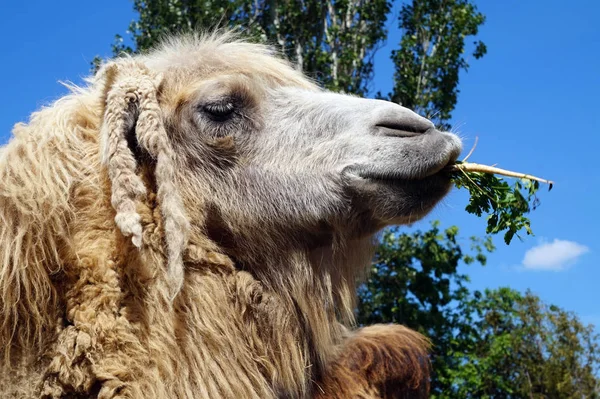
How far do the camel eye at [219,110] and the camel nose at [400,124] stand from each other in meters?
0.70

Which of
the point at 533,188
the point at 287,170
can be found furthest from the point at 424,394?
the point at 287,170

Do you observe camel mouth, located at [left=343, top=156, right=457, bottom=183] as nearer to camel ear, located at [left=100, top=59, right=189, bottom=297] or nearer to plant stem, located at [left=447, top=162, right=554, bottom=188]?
plant stem, located at [left=447, top=162, right=554, bottom=188]

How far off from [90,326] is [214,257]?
2.03 feet

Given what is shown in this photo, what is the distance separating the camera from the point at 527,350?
18.4 meters

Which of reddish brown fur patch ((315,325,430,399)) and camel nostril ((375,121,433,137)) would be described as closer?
camel nostril ((375,121,433,137))

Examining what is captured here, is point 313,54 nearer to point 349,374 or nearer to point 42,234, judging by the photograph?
point 349,374

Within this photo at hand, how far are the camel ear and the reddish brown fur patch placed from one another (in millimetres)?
1861

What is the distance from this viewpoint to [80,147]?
3.21 m

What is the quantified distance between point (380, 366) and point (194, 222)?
8.02 feet

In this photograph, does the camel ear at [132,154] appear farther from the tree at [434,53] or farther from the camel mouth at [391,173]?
the tree at [434,53]

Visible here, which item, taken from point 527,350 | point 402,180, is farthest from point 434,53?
point 402,180

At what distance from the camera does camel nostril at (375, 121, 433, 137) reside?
3.14m

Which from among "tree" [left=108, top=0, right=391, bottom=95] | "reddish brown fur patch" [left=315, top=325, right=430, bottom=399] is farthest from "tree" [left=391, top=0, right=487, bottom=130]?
"reddish brown fur patch" [left=315, top=325, right=430, bottom=399]

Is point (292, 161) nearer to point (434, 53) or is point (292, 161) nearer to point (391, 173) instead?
point (391, 173)
